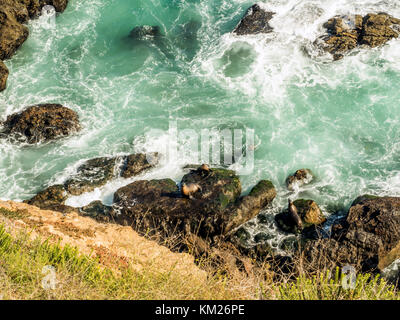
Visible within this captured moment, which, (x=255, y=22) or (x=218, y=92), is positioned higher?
(x=255, y=22)

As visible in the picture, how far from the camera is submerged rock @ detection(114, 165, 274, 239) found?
1427 centimetres

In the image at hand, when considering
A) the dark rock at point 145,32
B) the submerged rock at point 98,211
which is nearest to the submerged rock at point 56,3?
the dark rock at point 145,32

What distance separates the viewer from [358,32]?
2209cm

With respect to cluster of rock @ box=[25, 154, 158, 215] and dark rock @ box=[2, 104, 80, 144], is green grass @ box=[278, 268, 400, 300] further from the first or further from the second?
dark rock @ box=[2, 104, 80, 144]

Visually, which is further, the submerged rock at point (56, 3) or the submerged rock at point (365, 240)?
the submerged rock at point (56, 3)

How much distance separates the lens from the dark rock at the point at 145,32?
80.7ft

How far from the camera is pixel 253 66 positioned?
71.4 ft

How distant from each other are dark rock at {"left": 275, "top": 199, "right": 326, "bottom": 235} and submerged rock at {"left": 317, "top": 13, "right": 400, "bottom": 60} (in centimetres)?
1079

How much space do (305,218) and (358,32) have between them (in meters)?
13.6

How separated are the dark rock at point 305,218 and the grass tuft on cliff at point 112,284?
633cm

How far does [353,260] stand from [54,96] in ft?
56.4

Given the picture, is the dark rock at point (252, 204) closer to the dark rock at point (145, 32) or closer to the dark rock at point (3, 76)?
the dark rock at point (145, 32)

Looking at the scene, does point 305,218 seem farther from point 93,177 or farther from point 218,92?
point 93,177

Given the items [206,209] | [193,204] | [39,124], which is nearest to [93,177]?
[39,124]
